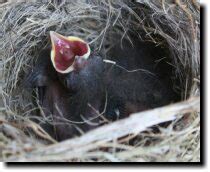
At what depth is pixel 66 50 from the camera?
4.65 feet

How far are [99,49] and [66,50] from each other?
7.7 inches

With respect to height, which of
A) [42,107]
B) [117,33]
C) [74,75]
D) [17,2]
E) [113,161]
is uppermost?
[17,2]

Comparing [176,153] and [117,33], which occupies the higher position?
[117,33]

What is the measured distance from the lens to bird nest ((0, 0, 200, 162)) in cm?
101

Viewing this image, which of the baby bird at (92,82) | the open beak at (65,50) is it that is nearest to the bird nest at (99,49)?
the baby bird at (92,82)

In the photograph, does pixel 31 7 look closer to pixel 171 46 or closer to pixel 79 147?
pixel 171 46

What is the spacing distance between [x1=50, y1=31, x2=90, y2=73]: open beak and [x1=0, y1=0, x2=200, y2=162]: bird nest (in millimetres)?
166

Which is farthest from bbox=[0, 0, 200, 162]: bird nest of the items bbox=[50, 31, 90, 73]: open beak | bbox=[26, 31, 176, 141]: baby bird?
bbox=[50, 31, 90, 73]: open beak

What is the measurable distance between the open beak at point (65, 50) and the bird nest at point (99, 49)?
0.17 meters

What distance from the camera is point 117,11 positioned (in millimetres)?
1545

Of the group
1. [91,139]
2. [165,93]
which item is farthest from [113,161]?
[165,93]

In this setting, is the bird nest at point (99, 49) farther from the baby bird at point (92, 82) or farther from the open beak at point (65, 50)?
the open beak at point (65, 50)

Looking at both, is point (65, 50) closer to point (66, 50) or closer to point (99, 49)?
point (66, 50)

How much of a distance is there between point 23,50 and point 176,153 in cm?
74
